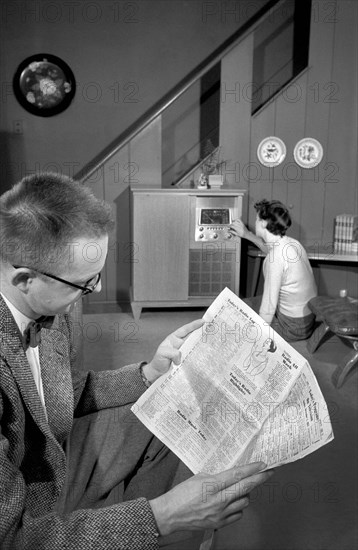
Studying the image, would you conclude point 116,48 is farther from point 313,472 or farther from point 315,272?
point 313,472

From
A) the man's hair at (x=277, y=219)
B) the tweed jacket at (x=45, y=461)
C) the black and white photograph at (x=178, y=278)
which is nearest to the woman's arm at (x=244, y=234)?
the black and white photograph at (x=178, y=278)

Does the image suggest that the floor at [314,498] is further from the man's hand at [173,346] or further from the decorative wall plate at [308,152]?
the decorative wall plate at [308,152]

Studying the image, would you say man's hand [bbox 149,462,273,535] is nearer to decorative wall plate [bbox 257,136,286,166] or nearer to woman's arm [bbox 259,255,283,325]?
woman's arm [bbox 259,255,283,325]

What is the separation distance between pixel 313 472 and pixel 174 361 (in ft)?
4.82

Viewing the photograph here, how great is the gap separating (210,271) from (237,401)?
3.66m

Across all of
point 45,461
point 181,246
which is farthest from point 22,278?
point 181,246

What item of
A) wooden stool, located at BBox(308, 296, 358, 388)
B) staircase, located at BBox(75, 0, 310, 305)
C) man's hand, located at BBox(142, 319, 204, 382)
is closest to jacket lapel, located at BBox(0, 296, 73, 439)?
man's hand, located at BBox(142, 319, 204, 382)

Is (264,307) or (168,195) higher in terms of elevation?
(168,195)

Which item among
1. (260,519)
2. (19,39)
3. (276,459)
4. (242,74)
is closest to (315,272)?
(242,74)

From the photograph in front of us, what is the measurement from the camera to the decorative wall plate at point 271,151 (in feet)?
17.3

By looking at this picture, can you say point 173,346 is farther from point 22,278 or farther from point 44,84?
point 44,84

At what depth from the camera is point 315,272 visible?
5297mm

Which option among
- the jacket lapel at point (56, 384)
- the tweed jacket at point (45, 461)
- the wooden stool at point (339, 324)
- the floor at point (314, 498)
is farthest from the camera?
the wooden stool at point (339, 324)

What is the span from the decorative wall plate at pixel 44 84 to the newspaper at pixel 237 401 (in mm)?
4753
